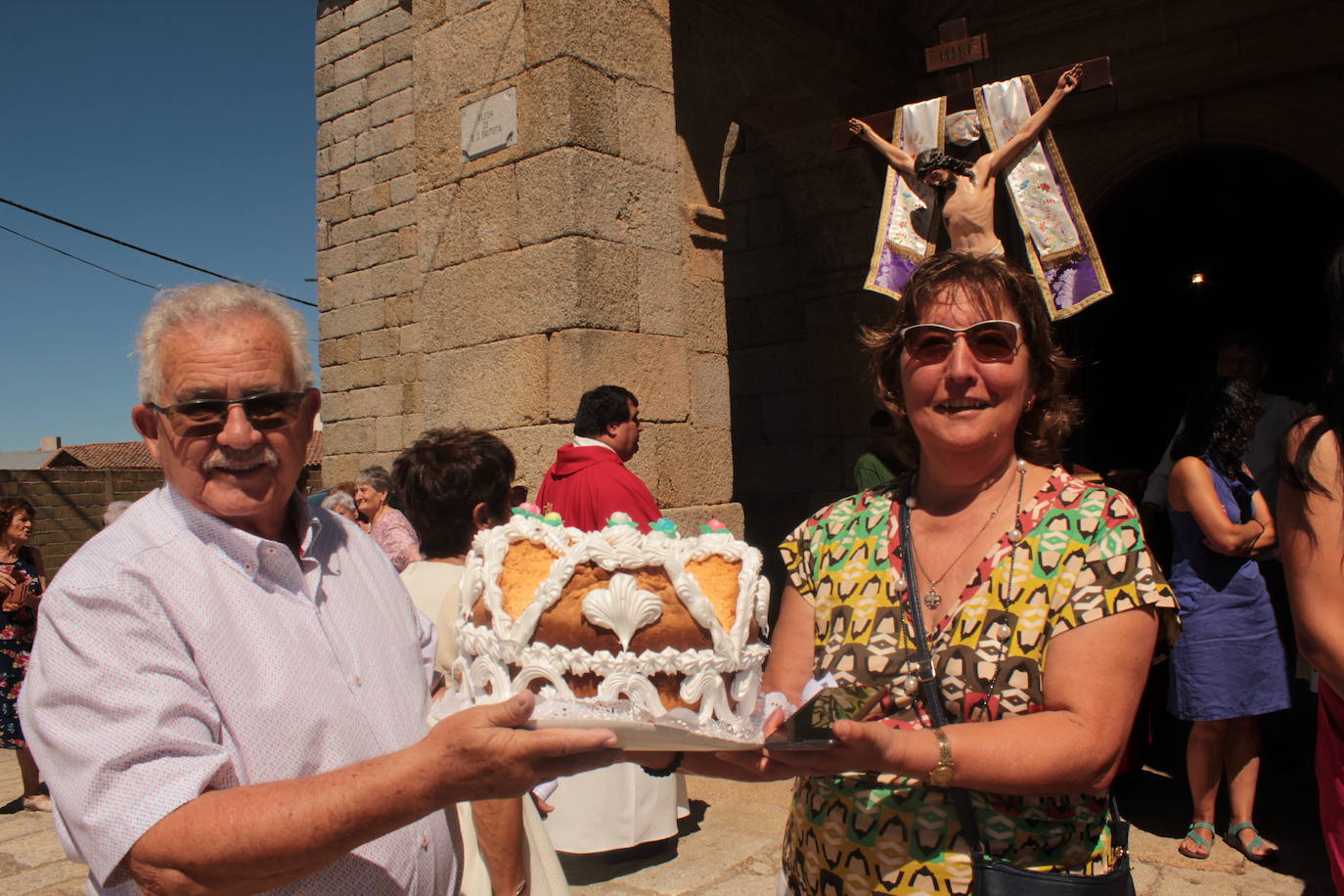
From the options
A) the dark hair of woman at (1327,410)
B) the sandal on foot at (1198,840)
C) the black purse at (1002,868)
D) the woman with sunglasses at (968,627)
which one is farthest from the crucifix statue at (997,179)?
the black purse at (1002,868)

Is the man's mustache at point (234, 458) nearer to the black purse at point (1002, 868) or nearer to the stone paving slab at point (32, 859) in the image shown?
the black purse at point (1002, 868)

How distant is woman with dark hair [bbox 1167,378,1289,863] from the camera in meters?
3.53

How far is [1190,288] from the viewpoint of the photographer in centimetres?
900

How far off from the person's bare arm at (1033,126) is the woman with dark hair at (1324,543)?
2684 millimetres

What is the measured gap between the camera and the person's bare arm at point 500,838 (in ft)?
6.28

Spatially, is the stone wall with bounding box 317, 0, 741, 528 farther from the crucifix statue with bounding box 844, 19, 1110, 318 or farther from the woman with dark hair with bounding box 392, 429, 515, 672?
the woman with dark hair with bounding box 392, 429, 515, 672

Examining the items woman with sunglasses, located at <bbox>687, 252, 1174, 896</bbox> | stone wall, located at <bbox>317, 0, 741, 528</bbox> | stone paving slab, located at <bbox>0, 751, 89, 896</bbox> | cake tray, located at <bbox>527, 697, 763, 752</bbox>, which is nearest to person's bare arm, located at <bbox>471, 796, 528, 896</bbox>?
woman with sunglasses, located at <bbox>687, 252, 1174, 896</bbox>

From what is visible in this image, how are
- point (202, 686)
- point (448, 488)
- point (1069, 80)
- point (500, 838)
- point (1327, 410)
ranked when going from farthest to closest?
point (1069, 80), point (448, 488), point (500, 838), point (1327, 410), point (202, 686)

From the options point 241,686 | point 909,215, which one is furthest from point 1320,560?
point 909,215

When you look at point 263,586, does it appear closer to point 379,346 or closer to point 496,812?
point 496,812

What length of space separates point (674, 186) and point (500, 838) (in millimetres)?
3467

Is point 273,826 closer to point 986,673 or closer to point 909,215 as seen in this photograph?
point 986,673

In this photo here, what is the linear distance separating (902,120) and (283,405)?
403cm

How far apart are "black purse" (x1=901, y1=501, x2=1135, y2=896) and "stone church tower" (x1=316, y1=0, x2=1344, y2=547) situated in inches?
111
